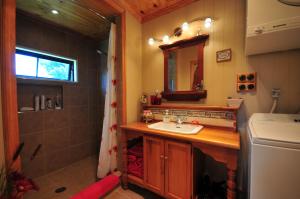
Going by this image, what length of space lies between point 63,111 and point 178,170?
2.07 m

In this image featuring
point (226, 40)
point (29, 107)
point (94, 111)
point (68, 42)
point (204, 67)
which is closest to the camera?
point (226, 40)

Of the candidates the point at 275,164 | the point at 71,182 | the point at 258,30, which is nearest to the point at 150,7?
the point at 258,30

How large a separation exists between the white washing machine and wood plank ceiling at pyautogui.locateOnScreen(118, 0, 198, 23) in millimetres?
1792

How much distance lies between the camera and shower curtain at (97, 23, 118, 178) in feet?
6.43

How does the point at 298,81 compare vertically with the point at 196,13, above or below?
below

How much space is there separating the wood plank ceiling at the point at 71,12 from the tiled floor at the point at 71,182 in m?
2.29

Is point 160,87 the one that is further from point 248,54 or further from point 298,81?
point 298,81

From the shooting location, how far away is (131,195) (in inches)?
64.9

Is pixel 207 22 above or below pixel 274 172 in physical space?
above

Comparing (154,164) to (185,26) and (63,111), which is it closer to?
(185,26)

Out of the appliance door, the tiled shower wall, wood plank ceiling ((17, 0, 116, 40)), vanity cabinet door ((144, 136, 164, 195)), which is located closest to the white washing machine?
the appliance door

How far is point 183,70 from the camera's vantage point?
1867mm

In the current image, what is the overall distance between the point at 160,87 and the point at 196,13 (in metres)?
1.07

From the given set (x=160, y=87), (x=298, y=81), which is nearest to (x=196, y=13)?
(x=160, y=87)
